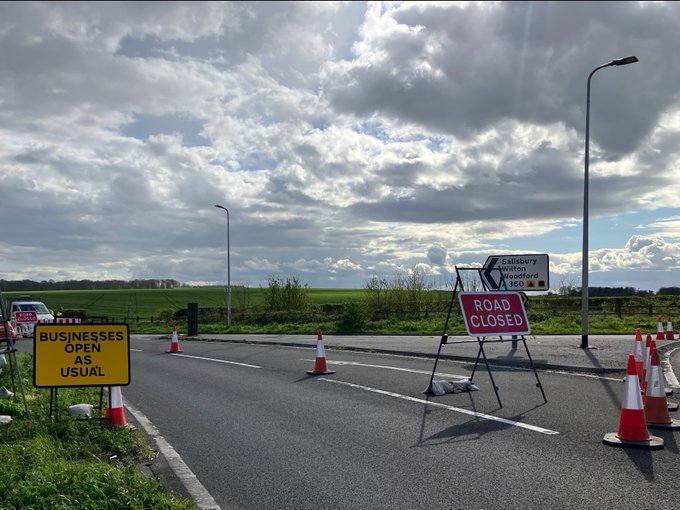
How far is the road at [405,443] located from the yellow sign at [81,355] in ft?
3.51

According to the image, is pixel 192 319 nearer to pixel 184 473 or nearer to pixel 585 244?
pixel 585 244

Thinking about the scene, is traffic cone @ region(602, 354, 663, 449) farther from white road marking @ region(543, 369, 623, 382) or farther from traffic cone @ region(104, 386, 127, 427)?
traffic cone @ region(104, 386, 127, 427)

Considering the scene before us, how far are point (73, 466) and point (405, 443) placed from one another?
3377mm

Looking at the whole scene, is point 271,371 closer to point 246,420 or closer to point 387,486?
point 246,420

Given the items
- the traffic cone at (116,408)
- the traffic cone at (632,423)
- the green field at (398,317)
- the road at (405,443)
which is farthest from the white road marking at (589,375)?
the green field at (398,317)

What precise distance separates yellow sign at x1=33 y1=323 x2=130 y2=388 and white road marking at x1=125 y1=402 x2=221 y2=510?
0.86 meters

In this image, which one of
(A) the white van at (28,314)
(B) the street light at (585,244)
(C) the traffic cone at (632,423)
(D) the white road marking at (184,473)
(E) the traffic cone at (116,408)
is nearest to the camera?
(D) the white road marking at (184,473)

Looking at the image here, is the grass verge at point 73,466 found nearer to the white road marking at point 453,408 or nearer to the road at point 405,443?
the road at point 405,443

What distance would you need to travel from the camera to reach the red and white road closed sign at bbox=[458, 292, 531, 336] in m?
10.4

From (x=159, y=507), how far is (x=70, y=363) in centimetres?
370

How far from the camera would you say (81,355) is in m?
8.07

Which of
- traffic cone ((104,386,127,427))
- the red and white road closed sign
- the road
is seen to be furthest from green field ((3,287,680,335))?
the red and white road closed sign

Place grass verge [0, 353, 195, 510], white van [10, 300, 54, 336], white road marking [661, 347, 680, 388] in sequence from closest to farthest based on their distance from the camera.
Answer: grass verge [0, 353, 195, 510] < white road marking [661, 347, 680, 388] < white van [10, 300, 54, 336]

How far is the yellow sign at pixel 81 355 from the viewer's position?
788cm
